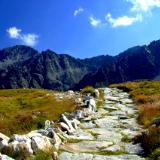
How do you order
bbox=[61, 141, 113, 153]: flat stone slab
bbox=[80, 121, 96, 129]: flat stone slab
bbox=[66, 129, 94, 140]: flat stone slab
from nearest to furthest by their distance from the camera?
bbox=[61, 141, 113, 153]: flat stone slab
bbox=[66, 129, 94, 140]: flat stone slab
bbox=[80, 121, 96, 129]: flat stone slab

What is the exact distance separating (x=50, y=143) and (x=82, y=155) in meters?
1.31

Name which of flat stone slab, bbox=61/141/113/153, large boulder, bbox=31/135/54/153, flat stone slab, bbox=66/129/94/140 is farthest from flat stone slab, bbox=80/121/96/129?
large boulder, bbox=31/135/54/153

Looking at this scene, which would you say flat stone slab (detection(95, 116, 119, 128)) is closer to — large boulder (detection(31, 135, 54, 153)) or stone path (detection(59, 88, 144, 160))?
stone path (detection(59, 88, 144, 160))

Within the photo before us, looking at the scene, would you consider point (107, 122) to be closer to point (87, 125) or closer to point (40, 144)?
point (87, 125)

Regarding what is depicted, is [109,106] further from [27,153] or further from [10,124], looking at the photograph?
[27,153]

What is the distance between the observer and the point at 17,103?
1476 inches

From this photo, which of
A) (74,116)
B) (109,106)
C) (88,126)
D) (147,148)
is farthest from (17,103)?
(147,148)

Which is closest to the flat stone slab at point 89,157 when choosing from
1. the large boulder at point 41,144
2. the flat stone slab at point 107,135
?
the large boulder at point 41,144

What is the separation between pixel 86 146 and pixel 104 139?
71.4 inches

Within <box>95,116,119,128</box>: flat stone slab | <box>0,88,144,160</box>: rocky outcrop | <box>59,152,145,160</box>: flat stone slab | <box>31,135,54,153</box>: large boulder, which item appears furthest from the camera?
<box>95,116,119,128</box>: flat stone slab

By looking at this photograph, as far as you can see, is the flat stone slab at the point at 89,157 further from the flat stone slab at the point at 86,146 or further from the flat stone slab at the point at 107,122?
the flat stone slab at the point at 107,122

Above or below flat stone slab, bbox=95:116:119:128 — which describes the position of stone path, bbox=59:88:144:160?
below

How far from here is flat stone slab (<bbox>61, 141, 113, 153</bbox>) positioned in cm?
1521

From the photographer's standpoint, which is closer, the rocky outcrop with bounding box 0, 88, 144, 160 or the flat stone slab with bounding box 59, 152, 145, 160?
the rocky outcrop with bounding box 0, 88, 144, 160
